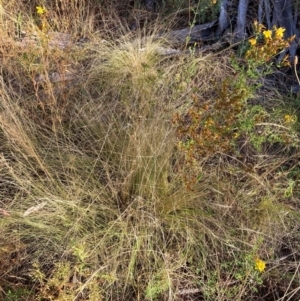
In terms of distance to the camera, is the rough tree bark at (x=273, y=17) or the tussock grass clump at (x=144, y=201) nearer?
the tussock grass clump at (x=144, y=201)

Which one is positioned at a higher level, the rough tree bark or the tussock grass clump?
the rough tree bark

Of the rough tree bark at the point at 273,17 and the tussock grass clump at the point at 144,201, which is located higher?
the rough tree bark at the point at 273,17

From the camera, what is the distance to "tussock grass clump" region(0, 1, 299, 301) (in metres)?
1.98

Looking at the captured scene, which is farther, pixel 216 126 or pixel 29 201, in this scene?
pixel 29 201

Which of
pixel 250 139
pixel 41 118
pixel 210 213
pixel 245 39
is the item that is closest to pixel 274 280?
pixel 210 213

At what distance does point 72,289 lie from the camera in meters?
1.89

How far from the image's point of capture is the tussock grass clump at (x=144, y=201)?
1977 millimetres

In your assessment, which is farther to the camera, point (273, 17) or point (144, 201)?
point (273, 17)

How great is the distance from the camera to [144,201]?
2.17 m

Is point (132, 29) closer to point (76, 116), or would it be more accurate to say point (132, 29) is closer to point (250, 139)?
point (76, 116)

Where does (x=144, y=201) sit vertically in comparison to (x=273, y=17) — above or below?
below

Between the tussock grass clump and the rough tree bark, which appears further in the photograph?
the rough tree bark

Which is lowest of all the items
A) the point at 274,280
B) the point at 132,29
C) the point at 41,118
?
the point at 274,280

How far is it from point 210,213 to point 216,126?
435mm
